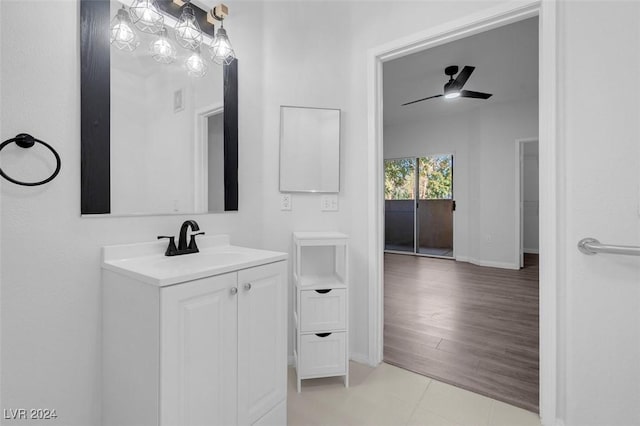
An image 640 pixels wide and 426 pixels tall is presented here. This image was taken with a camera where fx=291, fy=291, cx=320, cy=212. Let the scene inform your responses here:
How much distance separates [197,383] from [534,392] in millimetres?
1864

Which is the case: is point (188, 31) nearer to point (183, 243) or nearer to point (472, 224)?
point (183, 243)

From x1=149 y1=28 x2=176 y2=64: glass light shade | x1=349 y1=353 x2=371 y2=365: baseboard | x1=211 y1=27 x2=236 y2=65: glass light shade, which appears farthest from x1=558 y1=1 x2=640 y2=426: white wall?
x1=149 y1=28 x2=176 y2=64: glass light shade

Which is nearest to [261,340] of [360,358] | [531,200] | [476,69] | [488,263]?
[360,358]

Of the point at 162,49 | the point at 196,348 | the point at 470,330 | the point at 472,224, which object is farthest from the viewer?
the point at 472,224

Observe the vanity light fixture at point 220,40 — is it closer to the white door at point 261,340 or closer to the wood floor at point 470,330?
the white door at point 261,340

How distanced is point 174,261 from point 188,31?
123 centimetres

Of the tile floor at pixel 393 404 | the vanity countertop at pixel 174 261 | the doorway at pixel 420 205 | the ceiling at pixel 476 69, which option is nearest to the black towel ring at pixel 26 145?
the vanity countertop at pixel 174 261

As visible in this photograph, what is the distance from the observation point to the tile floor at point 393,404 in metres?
1.50

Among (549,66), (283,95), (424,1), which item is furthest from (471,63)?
(283,95)

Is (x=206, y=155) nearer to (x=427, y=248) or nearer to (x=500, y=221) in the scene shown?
(x=500, y=221)

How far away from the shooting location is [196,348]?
3.55 feet

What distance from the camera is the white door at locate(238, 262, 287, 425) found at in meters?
1.25

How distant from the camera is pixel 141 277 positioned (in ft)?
3.47

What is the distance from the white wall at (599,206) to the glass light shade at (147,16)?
1.95 m
